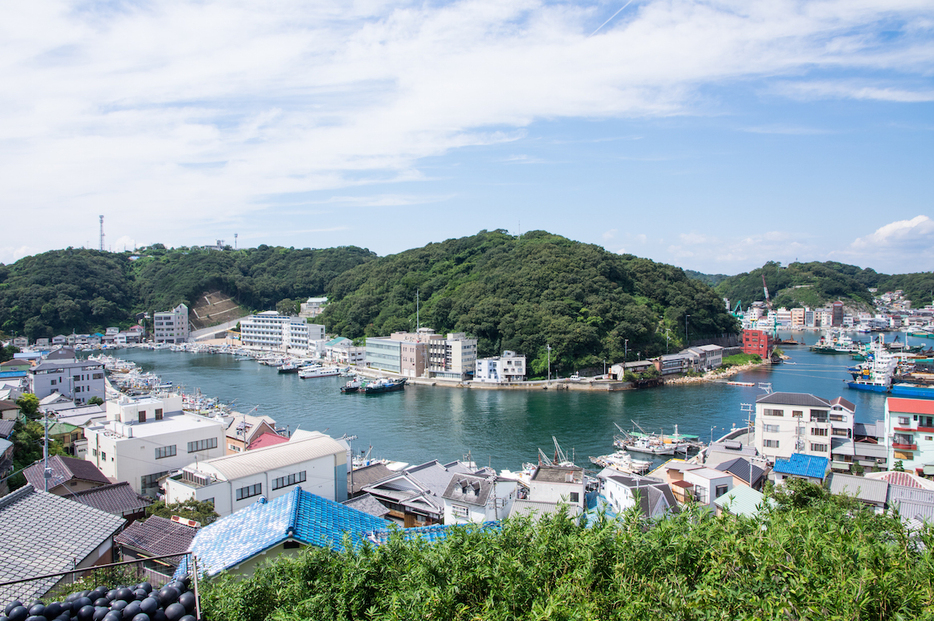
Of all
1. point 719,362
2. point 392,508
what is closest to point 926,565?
point 392,508

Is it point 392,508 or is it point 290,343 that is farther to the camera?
point 290,343

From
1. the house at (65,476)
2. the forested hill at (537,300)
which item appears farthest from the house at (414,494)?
the forested hill at (537,300)

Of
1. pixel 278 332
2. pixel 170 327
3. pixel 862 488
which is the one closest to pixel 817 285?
pixel 278 332

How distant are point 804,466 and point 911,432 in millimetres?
2293

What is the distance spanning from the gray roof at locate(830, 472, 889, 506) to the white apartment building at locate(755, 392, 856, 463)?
2401 millimetres

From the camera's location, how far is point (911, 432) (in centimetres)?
855

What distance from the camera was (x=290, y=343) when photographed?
1094 inches

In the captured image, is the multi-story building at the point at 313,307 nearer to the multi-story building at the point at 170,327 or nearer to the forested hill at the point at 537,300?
the forested hill at the point at 537,300

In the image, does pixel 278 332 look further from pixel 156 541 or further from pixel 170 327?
pixel 156 541

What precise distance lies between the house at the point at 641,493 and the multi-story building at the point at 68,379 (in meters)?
11.9

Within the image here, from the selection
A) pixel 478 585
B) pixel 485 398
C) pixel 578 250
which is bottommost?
pixel 485 398

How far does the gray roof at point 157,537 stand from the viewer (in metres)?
3.95

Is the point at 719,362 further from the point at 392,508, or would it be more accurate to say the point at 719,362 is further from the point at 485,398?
the point at 392,508

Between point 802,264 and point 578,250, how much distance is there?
37.7 metres
